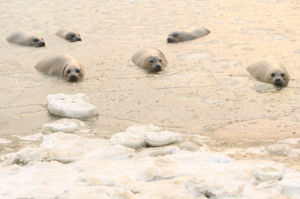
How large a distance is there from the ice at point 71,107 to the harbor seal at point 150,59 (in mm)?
2097

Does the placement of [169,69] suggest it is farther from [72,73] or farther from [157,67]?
[72,73]

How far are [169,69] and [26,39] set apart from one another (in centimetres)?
366

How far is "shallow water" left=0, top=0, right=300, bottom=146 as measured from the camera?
6215mm

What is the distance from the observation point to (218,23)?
462 inches

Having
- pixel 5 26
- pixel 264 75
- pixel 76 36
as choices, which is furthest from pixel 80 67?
pixel 5 26

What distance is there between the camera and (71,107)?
250 inches

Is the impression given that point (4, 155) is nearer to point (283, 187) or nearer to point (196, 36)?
point (283, 187)

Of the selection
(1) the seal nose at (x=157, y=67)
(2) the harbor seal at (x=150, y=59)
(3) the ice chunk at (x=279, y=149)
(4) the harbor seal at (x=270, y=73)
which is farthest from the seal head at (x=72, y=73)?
(3) the ice chunk at (x=279, y=149)

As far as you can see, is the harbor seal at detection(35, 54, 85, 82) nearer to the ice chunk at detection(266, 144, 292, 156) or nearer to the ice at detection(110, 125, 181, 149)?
the ice at detection(110, 125, 181, 149)

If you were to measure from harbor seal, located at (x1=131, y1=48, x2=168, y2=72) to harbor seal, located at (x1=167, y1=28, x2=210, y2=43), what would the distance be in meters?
1.08

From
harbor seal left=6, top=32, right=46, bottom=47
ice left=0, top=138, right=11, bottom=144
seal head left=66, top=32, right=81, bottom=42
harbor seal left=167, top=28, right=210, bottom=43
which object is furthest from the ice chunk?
harbor seal left=6, top=32, right=46, bottom=47

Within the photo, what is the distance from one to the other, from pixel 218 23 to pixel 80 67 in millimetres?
4511

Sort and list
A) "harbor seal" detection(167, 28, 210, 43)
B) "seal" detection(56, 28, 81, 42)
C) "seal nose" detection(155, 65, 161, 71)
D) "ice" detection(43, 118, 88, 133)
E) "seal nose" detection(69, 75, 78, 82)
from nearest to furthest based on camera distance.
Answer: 1. "ice" detection(43, 118, 88, 133)
2. "seal nose" detection(69, 75, 78, 82)
3. "seal nose" detection(155, 65, 161, 71)
4. "harbor seal" detection(167, 28, 210, 43)
5. "seal" detection(56, 28, 81, 42)

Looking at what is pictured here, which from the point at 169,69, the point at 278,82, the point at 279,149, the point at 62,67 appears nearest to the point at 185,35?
the point at 169,69
